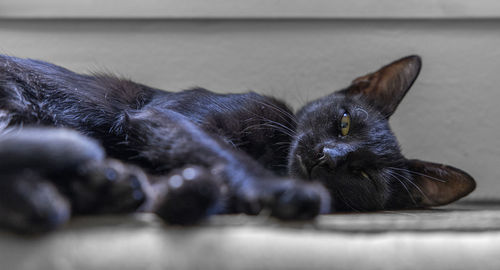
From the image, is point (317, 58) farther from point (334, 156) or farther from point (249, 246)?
point (249, 246)

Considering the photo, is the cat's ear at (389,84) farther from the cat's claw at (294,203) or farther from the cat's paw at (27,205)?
the cat's paw at (27,205)

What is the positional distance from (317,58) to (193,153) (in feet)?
2.69

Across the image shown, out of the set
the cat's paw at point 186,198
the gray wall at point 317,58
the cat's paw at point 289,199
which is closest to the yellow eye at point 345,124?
the gray wall at point 317,58

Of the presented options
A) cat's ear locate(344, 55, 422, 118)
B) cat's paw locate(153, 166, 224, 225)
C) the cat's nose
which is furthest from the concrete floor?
cat's ear locate(344, 55, 422, 118)

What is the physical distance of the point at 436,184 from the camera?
1.17m

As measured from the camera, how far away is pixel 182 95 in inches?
41.7

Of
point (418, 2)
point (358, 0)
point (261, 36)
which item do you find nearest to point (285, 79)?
point (261, 36)

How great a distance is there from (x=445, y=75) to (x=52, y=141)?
1313 mm

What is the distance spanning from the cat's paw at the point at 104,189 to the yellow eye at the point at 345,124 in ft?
2.02

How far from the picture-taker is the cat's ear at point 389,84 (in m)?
1.20

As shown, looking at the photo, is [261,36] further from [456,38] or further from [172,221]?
[172,221]

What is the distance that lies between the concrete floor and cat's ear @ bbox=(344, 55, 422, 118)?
2.21ft

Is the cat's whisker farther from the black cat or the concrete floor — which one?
the concrete floor

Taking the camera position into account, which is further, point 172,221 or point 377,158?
point 377,158
